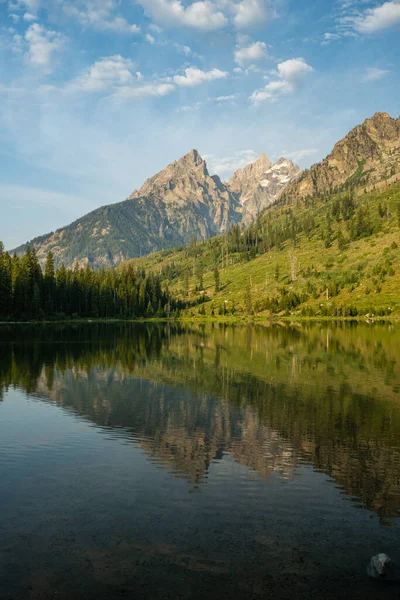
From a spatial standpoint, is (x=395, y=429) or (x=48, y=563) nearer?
(x=48, y=563)

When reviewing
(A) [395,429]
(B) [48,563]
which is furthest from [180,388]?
(B) [48,563]

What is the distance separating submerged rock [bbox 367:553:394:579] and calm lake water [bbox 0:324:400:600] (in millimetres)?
232

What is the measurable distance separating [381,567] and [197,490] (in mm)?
8076

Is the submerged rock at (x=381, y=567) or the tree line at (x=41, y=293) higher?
the tree line at (x=41, y=293)

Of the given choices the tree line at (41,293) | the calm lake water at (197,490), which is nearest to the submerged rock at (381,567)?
the calm lake water at (197,490)

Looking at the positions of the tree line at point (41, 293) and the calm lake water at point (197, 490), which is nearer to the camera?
the calm lake water at point (197, 490)

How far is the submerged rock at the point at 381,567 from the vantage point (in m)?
12.2

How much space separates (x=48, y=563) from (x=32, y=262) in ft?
575

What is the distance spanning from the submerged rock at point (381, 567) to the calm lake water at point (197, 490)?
23 centimetres

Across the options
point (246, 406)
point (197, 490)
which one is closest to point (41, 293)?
point (246, 406)

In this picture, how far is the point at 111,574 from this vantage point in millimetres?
12453

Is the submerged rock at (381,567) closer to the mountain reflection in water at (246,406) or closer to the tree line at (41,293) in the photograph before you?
the mountain reflection in water at (246,406)

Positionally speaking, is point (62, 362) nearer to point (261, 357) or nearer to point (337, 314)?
point (261, 357)

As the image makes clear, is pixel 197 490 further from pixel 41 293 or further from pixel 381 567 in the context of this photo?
pixel 41 293
